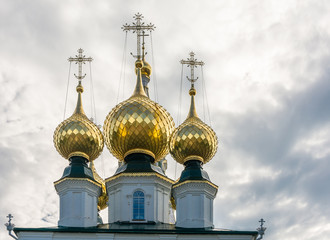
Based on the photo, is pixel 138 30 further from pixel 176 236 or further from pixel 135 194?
pixel 176 236

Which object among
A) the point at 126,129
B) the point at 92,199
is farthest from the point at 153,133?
the point at 92,199

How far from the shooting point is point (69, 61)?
4028 centimetres

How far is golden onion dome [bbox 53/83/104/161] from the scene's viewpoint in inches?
1458

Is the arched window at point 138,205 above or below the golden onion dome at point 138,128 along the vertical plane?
below

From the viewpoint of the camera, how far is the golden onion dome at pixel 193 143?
121ft

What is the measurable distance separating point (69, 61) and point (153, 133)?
215 inches

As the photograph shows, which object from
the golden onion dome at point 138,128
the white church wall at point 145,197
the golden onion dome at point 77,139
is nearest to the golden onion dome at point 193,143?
the golden onion dome at point 138,128

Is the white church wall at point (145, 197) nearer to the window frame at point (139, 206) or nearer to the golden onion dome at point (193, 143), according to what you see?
the window frame at point (139, 206)

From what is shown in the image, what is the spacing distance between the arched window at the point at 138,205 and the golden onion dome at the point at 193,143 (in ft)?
7.04

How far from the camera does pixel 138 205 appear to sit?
35.8 m

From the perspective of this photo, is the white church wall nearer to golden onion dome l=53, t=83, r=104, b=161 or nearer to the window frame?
the window frame

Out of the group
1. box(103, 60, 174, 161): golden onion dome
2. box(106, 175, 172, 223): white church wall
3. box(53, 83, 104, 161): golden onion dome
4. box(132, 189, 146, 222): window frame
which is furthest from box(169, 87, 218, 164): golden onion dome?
box(53, 83, 104, 161): golden onion dome

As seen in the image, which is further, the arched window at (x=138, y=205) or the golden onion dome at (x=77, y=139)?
the golden onion dome at (x=77, y=139)

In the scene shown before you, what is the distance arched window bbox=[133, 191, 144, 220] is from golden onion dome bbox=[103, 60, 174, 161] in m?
1.91
